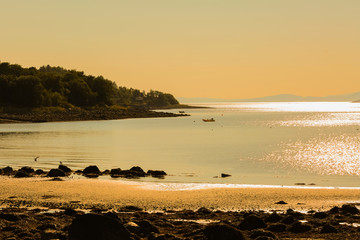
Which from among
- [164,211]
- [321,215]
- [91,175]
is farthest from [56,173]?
[321,215]

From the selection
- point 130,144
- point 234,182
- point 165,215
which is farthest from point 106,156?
point 165,215

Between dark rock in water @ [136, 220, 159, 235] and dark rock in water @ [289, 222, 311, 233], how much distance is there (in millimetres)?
5616

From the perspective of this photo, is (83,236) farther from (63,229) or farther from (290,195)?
(290,195)

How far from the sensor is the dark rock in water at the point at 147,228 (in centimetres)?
2133

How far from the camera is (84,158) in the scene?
6269 centimetres

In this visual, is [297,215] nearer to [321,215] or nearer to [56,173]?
[321,215]

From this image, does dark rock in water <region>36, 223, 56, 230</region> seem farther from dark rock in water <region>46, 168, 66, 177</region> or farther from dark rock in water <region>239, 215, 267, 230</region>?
dark rock in water <region>46, 168, 66, 177</region>

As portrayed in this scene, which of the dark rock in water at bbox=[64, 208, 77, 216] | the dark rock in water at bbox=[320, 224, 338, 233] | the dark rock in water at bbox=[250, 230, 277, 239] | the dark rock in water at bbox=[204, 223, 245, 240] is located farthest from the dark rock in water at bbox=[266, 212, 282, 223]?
the dark rock in water at bbox=[64, 208, 77, 216]

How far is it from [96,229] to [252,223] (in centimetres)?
717

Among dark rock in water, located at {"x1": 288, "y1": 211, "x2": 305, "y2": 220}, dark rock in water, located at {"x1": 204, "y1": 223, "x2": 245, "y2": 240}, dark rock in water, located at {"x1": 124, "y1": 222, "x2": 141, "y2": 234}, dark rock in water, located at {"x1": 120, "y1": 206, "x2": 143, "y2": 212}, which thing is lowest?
dark rock in water, located at {"x1": 120, "y1": 206, "x2": 143, "y2": 212}

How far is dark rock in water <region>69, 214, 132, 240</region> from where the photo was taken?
18141 mm

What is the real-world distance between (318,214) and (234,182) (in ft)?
54.4

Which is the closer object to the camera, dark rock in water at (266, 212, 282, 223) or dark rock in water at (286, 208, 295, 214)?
dark rock in water at (266, 212, 282, 223)

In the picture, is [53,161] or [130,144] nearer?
[53,161]
